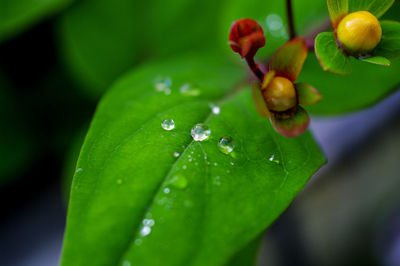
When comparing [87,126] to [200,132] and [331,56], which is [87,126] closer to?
[200,132]

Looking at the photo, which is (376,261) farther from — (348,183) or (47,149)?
(47,149)

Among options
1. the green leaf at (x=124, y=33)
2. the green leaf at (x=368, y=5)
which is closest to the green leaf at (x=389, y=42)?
the green leaf at (x=368, y=5)

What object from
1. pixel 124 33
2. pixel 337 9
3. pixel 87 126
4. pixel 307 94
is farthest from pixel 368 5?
pixel 87 126

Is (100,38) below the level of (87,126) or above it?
above

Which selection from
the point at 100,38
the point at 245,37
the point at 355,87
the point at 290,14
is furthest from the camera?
the point at 100,38

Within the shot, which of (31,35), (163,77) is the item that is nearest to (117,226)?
(163,77)

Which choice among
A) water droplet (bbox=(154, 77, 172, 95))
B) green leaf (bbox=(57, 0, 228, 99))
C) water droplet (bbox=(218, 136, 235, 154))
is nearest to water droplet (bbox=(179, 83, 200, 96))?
water droplet (bbox=(154, 77, 172, 95))
